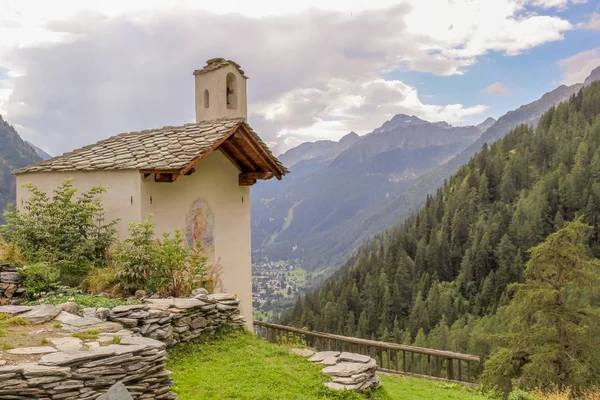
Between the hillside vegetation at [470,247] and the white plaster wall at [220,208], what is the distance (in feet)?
181

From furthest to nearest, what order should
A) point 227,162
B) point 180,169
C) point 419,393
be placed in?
point 227,162
point 419,393
point 180,169

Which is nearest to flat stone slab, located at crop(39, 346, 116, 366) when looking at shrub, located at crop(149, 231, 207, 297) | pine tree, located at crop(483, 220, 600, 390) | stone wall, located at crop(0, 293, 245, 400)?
stone wall, located at crop(0, 293, 245, 400)

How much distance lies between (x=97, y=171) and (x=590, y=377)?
21.0m

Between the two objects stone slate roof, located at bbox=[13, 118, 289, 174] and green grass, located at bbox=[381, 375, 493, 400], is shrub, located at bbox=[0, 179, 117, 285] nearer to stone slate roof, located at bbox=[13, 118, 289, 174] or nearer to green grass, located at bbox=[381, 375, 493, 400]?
stone slate roof, located at bbox=[13, 118, 289, 174]

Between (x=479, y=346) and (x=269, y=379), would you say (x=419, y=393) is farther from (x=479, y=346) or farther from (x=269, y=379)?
(x=479, y=346)

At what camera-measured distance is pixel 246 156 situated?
41.4 feet

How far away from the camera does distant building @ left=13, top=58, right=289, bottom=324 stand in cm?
1062

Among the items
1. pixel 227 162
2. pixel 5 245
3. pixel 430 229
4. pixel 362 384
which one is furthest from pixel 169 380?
pixel 430 229

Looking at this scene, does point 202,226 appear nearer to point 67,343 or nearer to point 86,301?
point 86,301

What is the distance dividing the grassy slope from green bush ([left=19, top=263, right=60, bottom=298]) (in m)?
3.08

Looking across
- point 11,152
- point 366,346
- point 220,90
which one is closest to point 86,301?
point 366,346

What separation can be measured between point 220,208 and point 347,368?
239 inches

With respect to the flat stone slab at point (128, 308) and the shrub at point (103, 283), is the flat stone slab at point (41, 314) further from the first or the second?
the shrub at point (103, 283)

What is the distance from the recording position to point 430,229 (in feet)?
345
